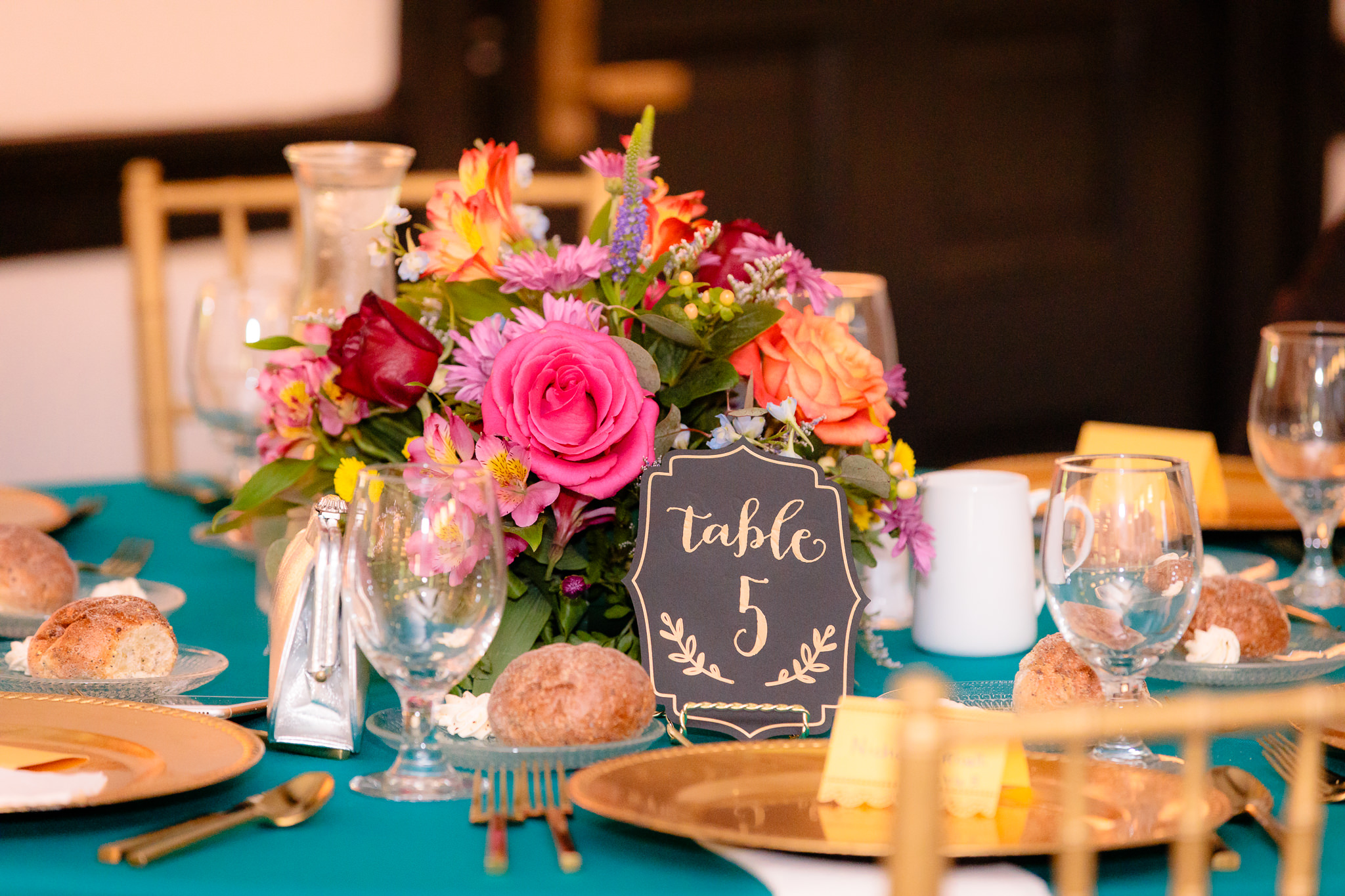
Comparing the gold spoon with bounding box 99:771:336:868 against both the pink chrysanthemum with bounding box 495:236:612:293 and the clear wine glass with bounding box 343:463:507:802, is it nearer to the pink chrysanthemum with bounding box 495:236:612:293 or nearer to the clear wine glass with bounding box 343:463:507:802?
the clear wine glass with bounding box 343:463:507:802

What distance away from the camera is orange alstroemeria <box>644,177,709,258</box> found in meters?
1.06

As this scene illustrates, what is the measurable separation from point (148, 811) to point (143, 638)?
0.22m

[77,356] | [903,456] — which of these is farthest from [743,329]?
[77,356]

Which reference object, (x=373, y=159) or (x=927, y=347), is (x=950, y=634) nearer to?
(x=373, y=159)

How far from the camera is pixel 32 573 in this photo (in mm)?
1167

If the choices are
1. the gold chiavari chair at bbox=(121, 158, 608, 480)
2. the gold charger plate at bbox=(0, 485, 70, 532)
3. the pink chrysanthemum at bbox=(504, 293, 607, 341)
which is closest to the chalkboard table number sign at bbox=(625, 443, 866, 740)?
the pink chrysanthemum at bbox=(504, 293, 607, 341)

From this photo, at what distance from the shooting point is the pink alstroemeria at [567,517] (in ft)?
3.21

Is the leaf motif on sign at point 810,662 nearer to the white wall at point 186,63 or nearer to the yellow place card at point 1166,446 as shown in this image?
the yellow place card at point 1166,446

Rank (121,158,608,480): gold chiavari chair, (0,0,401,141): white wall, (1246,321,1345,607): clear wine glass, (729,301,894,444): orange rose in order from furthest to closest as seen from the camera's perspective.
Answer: (0,0,401,141): white wall < (121,158,608,480): gold chiavari chair < (1246,321,1345,607): clear wine glass < (729,301,894,444): orange rose

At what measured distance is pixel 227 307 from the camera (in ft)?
5.63

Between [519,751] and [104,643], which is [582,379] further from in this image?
[104,643]

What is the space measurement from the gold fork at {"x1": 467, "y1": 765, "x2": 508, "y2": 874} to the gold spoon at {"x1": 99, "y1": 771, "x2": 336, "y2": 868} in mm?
77

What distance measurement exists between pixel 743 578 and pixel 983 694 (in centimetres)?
18

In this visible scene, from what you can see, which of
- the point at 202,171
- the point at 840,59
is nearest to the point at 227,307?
the point at 202,171
